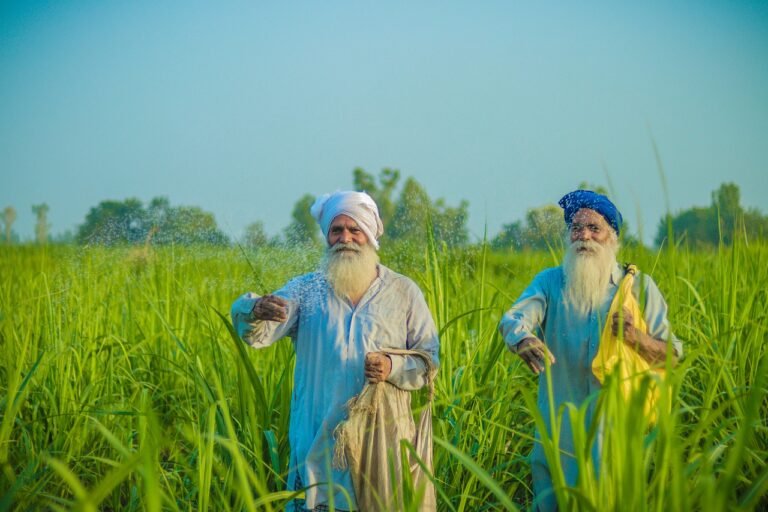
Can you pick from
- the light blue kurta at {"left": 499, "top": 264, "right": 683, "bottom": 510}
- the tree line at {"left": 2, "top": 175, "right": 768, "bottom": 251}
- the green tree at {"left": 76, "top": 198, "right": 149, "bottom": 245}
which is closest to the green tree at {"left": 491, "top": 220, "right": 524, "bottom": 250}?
the tree line at {"left": 2, "top": 175, "right": 768, "bottom": 251}

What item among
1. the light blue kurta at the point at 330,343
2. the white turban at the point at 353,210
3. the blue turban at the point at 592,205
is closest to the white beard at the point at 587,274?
the blue turban at the point at 592,205

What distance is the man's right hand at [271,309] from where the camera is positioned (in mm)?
2744

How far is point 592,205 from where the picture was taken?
10.3 feet

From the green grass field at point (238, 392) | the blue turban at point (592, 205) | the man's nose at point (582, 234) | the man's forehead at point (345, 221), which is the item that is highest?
the blue turban at point (592, 205)

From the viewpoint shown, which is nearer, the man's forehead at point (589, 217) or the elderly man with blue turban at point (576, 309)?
the elderly man with blue turban at point (576, 309)

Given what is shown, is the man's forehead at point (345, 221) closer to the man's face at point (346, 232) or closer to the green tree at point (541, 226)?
the man's face at point (346, 232)

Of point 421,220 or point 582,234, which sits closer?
point 582,234

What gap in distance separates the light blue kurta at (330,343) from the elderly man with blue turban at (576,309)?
0.37 metres

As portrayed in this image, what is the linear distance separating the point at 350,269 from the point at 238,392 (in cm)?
86

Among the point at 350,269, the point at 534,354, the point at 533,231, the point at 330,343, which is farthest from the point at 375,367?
the point at 533,231

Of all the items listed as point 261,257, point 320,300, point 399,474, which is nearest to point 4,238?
point 261,257

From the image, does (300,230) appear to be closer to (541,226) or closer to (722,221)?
(541,226)

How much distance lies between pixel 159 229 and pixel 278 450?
198 centimetres

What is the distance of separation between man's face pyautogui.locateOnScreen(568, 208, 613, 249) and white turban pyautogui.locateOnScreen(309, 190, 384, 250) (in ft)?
2.58
